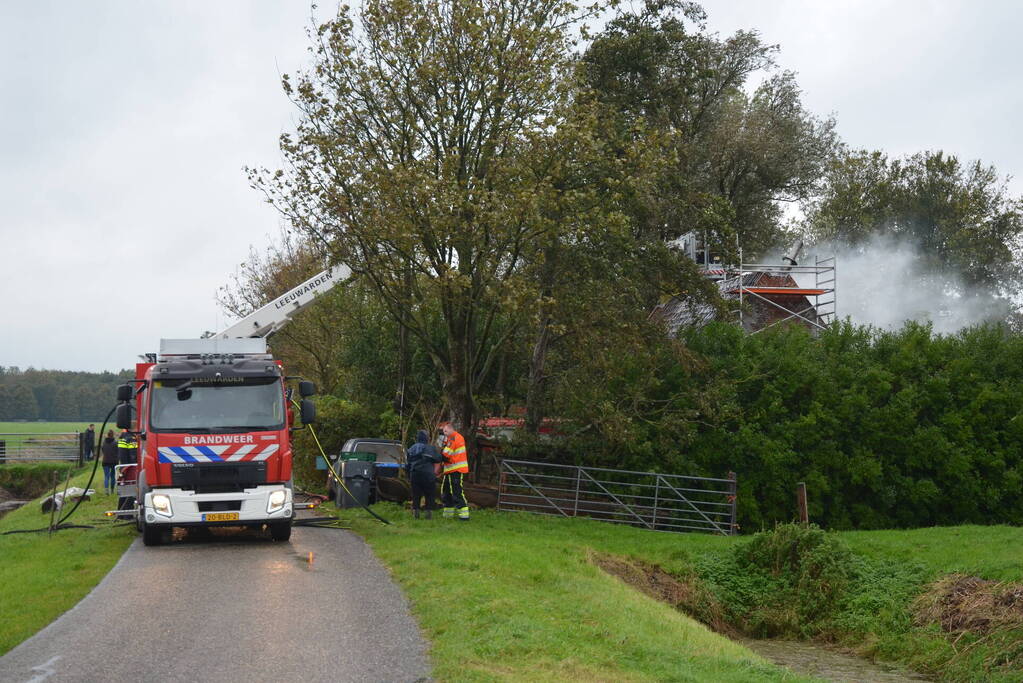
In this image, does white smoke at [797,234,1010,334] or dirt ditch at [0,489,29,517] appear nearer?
dirt ditch at [0,489,29,517]

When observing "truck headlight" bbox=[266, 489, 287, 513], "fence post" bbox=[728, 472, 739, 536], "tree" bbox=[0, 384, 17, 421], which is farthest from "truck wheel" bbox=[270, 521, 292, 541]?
"tree" bbox=[0, 384, 17, 421]

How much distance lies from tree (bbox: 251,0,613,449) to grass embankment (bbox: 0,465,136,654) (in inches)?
328

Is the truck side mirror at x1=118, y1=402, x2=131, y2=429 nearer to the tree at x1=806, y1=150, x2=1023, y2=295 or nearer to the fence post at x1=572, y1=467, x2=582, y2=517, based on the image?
the fence post at x1=572, y1=467, x2=582, y2=517

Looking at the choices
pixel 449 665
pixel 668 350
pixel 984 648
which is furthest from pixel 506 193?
pixel 449 665

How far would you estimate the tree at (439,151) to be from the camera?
902 inches

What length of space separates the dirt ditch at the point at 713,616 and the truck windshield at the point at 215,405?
653 centimetres

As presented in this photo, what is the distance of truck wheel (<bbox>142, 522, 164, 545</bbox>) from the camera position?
17.5m

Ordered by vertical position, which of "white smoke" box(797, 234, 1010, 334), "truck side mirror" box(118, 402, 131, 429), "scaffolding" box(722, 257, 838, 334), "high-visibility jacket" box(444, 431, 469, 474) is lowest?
"high-visibility jacket" box(444, 431, 469, 474)

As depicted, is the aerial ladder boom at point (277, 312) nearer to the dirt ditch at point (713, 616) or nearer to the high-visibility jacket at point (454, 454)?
the high-visibility jacket at point (454, 454)

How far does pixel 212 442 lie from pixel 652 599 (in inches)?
308

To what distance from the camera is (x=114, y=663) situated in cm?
999

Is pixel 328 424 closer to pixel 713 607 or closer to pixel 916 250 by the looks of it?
pixel 713 607

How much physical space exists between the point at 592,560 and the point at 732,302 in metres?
12.1

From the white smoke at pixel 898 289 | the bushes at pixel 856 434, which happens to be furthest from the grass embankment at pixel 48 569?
the white smoke at pixel 898 289
